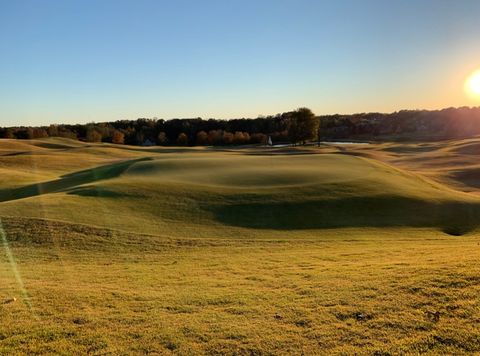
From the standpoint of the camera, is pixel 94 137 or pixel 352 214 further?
pixel 94 137

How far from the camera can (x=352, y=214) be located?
74.7ft

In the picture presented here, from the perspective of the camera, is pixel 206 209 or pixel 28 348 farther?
pixel 206 209

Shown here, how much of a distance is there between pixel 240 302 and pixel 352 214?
14545 mm

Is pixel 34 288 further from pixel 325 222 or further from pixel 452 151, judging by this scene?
pixel 452 151

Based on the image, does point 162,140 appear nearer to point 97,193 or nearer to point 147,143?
point 147,143

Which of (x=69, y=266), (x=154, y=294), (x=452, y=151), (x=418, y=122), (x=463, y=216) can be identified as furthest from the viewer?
(x=418, y=122)

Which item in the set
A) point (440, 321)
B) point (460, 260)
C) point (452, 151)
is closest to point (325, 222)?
point (460, 260)

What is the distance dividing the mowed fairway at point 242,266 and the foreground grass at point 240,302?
0.04 meters

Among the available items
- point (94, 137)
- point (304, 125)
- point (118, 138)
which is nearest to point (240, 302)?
point (304, 125)

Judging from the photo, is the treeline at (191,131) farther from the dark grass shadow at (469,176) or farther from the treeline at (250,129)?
the dark grass shadow at (469,176)

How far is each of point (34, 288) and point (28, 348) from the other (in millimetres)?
3450

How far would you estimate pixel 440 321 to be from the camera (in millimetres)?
7547

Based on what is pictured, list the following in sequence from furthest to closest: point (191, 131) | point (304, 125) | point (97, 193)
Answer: point (191, 131), point (304, 125), point (97, 193)

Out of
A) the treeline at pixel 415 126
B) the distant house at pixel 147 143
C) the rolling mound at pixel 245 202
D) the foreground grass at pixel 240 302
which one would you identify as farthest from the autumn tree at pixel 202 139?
the foreground grass at pixel 240 302
